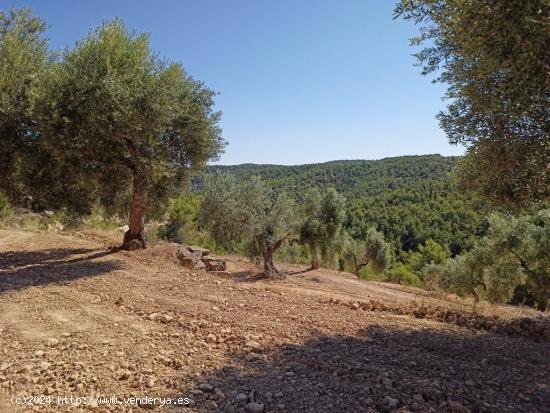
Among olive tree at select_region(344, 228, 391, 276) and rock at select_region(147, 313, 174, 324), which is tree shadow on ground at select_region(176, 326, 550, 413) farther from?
olive tree at select_region(344, 228, 391, 276)

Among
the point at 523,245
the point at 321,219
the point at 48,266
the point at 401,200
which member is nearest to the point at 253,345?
the point at 48,266

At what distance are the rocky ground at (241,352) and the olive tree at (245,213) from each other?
1067cm

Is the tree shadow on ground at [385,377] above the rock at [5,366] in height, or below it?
above

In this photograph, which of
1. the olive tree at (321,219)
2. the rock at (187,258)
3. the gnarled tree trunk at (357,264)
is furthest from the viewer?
the gnarled tree trunk at (357,264)

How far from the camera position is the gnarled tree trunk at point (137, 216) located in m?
12.8

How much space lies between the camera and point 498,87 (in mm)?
5988

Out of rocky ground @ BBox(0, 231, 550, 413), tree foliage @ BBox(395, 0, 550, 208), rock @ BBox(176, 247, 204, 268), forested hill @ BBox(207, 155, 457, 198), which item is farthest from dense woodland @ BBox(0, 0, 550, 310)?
forested hill @ BBox(207, 155, 457, 198)

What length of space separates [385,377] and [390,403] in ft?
2.45

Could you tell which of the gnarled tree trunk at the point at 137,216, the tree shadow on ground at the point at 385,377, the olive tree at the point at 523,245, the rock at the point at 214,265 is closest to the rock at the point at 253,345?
the tree shadow on ground at the point at 385,377

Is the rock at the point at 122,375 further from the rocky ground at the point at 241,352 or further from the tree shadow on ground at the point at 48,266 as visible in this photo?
the tree shadow on ground at the point at 48,266

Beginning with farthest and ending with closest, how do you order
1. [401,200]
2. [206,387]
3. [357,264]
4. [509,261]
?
[401,200]
[357,264]
[509,261]
[206,387]

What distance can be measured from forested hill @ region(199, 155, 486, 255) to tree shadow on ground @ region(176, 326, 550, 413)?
19.9 meters

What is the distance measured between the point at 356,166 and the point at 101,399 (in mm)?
172482

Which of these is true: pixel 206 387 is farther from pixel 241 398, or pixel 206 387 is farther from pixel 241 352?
pixel 241 352
